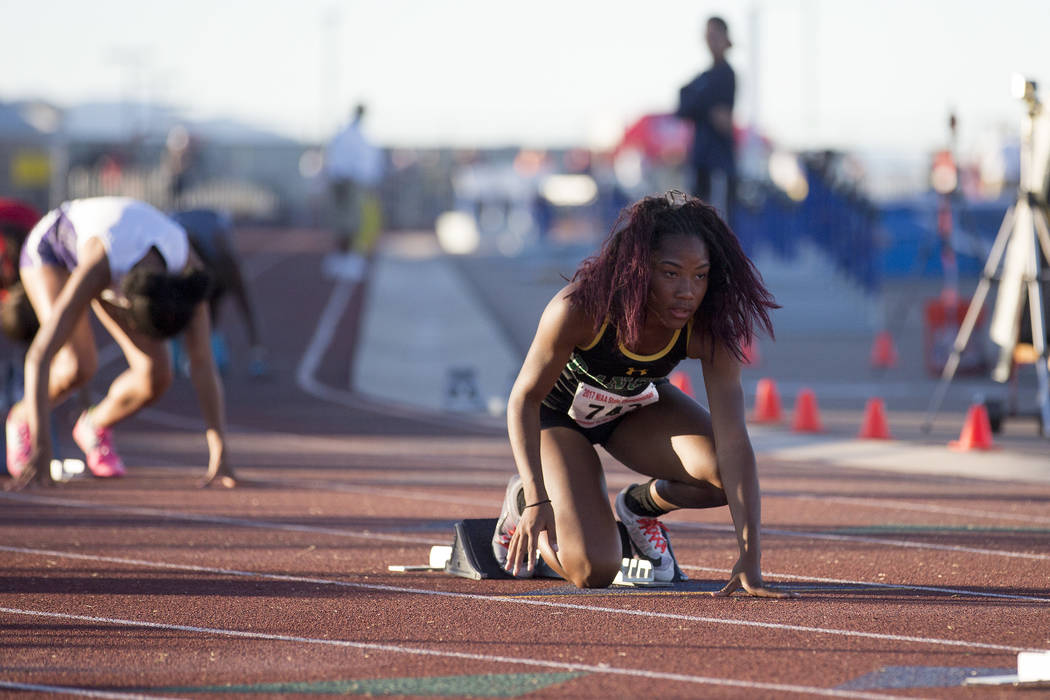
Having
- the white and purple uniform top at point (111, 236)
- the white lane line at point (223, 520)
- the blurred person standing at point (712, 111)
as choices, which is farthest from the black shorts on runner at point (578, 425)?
the blurred person standing at point (712, 111)

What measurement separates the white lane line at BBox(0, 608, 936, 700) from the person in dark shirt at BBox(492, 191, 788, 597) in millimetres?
588

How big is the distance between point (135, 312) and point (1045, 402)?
557cm

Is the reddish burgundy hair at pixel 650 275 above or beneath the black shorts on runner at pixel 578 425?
above

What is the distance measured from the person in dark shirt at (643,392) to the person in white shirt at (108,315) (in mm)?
2335

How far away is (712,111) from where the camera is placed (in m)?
13.4

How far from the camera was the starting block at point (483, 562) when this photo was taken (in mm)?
5812

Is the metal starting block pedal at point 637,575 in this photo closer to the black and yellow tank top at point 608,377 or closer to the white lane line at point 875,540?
the black and yellow tank top at point 608,377

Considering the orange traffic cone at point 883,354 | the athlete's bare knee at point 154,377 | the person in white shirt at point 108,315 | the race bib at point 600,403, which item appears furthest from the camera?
the orange traffic cone at point 883,354

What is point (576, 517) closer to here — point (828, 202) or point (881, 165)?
point (828, 202)

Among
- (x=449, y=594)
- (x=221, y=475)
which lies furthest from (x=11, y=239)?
(x=449, y=594)

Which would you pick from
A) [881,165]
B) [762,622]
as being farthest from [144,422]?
[881,165]

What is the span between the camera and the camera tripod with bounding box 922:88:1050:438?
30.9ft

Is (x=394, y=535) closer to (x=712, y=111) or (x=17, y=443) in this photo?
(x=17, y=443)

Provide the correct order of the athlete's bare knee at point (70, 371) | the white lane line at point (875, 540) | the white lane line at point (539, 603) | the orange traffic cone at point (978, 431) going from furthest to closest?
1. the orange traffic cone at point (978, 431)
2. the athlete's bare knee at point (70, 371)
3. the white lane line at point (875, 540)
4. the white lane line at point (539, 603)
